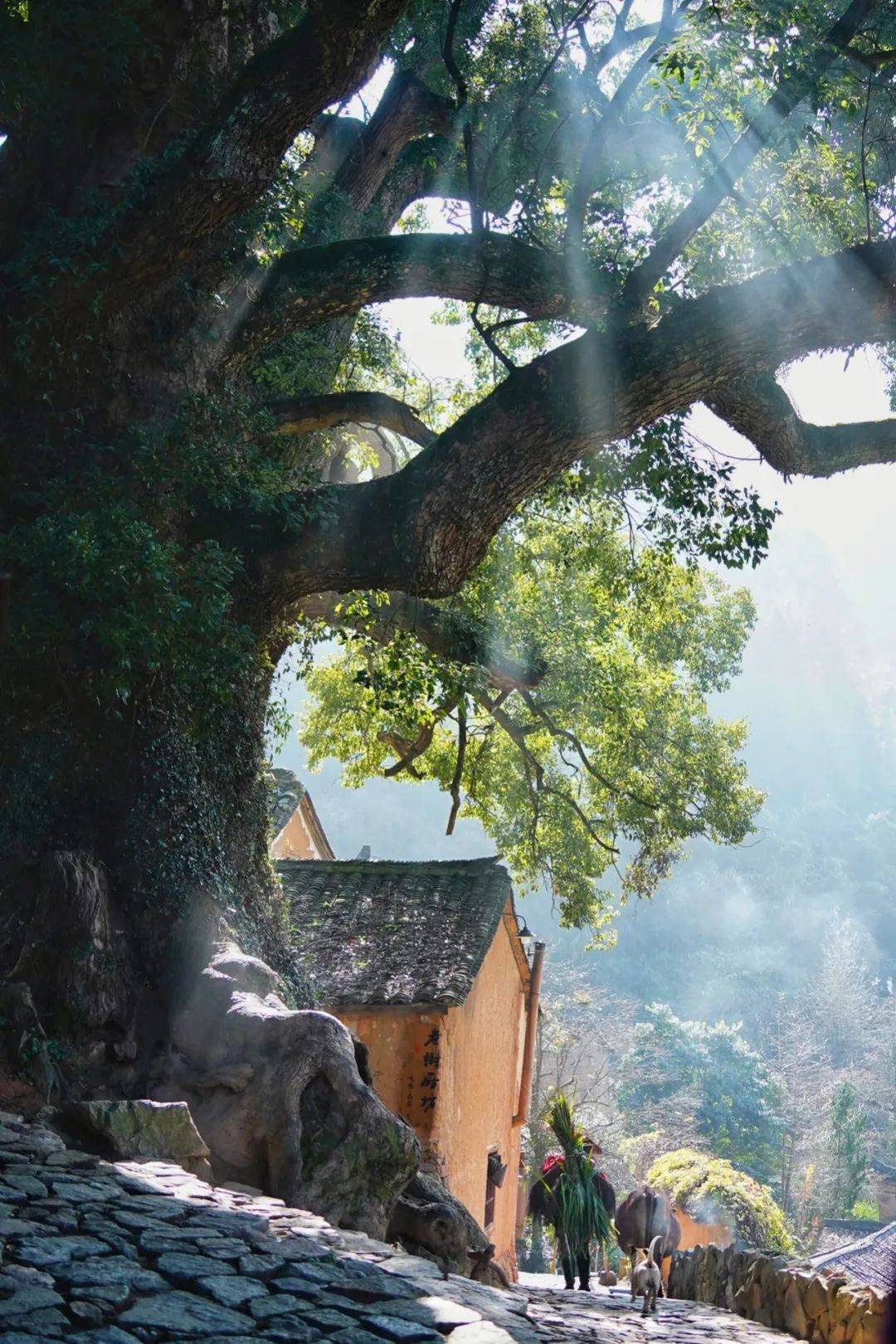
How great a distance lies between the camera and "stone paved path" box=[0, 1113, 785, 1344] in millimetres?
4312

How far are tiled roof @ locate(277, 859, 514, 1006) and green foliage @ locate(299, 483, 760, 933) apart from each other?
4.87 feet

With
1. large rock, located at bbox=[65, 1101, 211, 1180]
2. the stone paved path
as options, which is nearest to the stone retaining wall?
the stone paved path

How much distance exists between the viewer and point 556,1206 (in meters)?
14.5

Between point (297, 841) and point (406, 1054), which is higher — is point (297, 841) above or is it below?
above

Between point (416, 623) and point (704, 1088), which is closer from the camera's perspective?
point (416, 623)

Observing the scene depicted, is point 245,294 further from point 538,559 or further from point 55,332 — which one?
point 538,559

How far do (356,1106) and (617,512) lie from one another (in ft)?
25.5

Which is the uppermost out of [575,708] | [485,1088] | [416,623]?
[575,708]

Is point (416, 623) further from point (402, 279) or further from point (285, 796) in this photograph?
point (285, 796)

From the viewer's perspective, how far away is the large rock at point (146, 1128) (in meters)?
7.02

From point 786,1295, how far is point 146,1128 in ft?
22.9

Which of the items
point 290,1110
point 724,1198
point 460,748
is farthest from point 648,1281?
point 724,1198

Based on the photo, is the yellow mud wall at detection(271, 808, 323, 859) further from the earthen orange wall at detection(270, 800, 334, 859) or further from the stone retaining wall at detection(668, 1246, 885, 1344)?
the stone retaining wall at detection(668, 1246, 885, 1344)

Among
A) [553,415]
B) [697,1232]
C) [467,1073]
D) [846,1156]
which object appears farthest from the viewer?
[846,1156]
